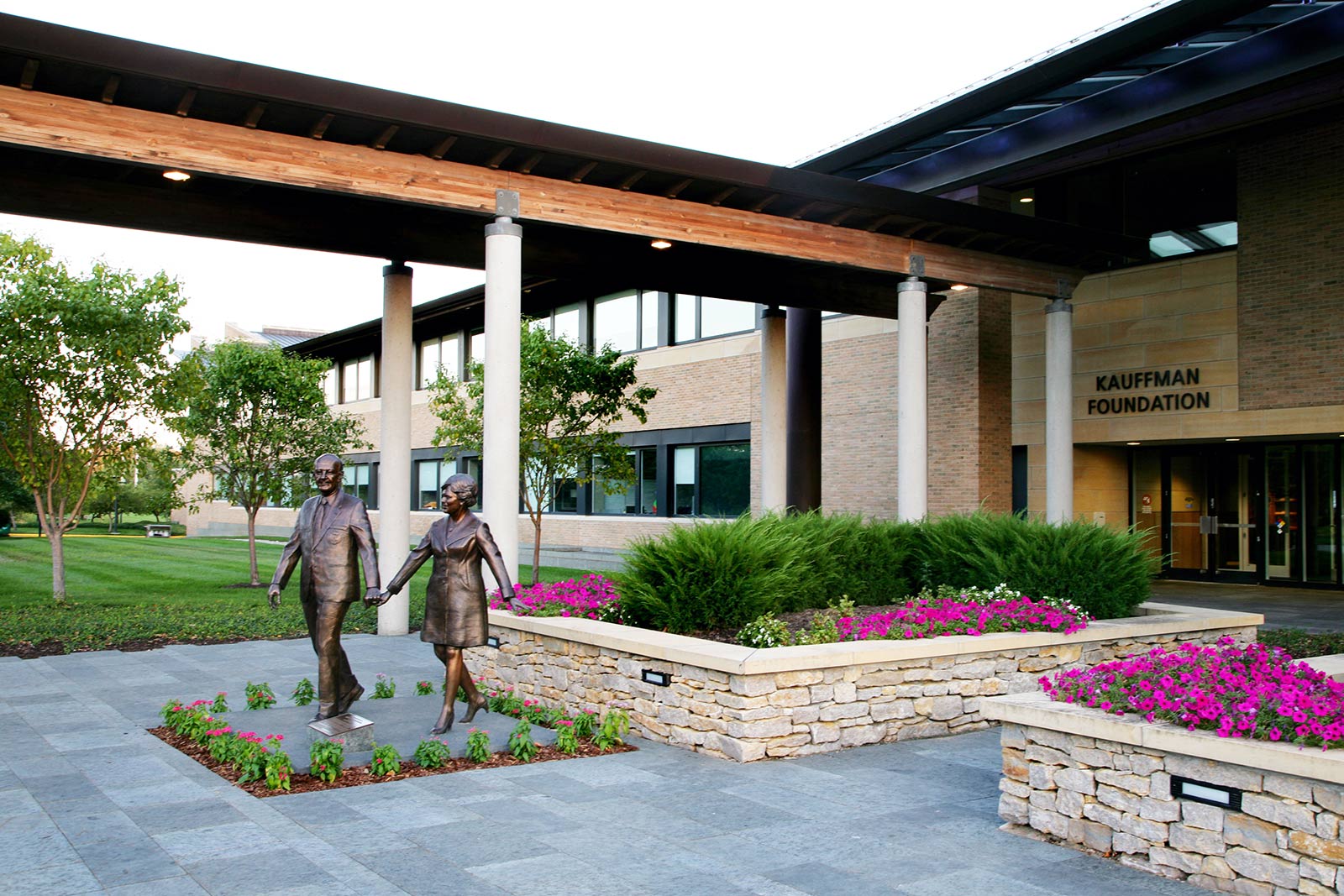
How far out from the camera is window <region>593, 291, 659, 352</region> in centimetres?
3108

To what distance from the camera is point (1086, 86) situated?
19656 mm

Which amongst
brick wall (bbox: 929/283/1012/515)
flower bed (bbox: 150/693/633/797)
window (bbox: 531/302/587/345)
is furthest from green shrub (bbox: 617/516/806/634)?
window (bbox: 531/302/587/345)

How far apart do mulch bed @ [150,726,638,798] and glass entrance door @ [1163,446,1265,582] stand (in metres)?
17.2

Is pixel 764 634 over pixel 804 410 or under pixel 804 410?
under

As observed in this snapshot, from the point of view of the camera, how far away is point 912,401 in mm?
16141

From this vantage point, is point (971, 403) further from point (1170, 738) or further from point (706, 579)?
point (1170, 738)

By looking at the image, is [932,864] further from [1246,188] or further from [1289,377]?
[1246,188]

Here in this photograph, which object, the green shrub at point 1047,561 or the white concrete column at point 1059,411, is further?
the white concrete column at point 1059,411

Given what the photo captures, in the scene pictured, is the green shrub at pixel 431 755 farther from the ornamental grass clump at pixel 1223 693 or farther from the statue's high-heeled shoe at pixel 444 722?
the ornamental grass clump at pixel 1223 693

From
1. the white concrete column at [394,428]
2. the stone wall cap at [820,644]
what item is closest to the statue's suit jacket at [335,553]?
the stone wall cap at [820,644]

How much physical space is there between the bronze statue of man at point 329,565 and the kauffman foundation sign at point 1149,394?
1711 cm

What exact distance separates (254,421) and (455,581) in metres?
15.7

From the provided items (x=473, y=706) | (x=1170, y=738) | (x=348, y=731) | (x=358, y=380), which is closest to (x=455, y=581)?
(x=473, y=706)

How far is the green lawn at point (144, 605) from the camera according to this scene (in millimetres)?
14609
